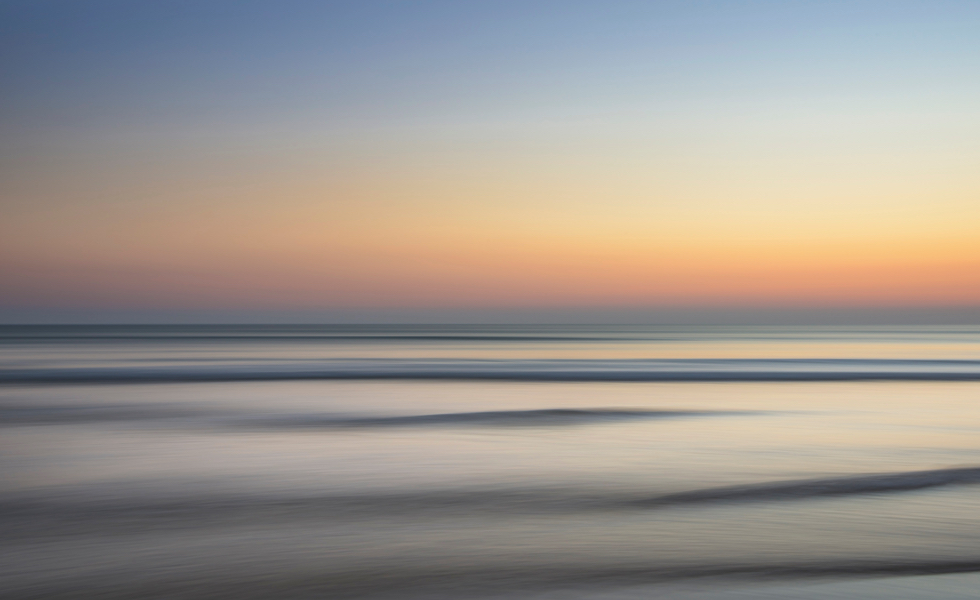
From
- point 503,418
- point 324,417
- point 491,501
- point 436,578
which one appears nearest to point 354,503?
point 491,501

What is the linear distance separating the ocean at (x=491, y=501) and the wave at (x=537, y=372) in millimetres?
8256

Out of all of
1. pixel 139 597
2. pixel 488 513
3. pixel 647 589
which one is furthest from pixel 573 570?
pixel 139 597

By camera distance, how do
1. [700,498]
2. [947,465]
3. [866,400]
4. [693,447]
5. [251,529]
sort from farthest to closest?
[866,400], [693,447], [947,465], [700,498], [251,529]

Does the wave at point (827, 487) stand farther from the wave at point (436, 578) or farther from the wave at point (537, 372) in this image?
the wave at point (537, 372)

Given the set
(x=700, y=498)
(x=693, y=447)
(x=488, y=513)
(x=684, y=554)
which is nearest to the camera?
(x=684, y=554)

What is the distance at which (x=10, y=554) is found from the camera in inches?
228

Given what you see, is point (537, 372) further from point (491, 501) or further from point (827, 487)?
point (491, 501)

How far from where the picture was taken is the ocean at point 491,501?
5.39 metres

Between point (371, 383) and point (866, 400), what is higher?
point (371, 383)

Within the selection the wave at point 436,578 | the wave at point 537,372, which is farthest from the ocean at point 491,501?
the wave at point 537,372

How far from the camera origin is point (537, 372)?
29.2 m

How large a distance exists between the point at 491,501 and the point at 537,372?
2141 cm

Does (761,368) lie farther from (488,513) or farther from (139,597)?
(139,597)

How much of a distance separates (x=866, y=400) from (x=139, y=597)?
16356 millimetres
